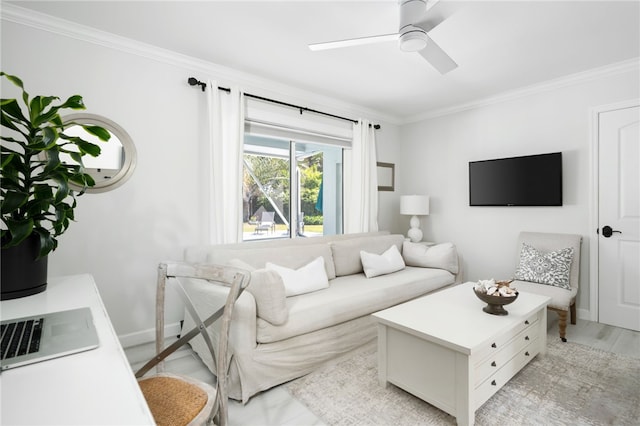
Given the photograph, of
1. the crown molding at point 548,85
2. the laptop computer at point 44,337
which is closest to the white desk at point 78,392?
the laptop computer at point 44,337

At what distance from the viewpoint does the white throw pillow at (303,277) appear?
8.37 ft

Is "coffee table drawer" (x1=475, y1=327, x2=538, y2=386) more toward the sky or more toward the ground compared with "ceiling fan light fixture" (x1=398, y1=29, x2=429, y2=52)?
more toward the ground

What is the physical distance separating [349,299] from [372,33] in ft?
6.85

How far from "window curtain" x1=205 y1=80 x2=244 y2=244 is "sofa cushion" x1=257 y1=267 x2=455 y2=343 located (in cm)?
100

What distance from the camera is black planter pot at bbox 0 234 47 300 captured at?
1359 mm

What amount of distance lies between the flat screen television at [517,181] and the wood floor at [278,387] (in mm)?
1308

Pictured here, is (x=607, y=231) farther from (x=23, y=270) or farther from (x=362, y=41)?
(x=23, y=270)

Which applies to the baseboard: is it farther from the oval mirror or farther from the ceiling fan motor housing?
the ceiling fan motor housing

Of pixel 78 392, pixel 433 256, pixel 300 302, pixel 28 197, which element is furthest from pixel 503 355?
pixel 28 197

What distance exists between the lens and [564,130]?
3410 millimetres

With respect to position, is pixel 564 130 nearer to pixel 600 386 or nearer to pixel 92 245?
pixel 600 386

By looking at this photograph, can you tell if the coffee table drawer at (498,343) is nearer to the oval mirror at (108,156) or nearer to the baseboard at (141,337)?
the baseboard at (141,337)

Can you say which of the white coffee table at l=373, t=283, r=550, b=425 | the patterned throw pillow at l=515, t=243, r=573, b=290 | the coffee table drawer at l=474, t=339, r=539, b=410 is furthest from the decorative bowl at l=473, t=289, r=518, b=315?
the patterned throw pillow at l=515, t=243, r=573, b=290

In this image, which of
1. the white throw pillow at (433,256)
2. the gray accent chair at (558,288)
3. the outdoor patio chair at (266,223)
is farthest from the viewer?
the outdoor patio chair at (266,223)
